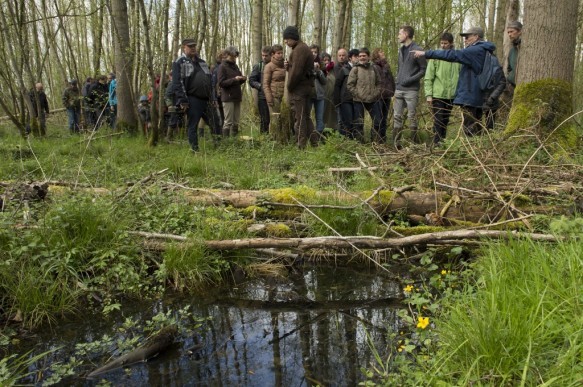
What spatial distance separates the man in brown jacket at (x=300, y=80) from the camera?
25.6 ft

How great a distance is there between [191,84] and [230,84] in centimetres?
133

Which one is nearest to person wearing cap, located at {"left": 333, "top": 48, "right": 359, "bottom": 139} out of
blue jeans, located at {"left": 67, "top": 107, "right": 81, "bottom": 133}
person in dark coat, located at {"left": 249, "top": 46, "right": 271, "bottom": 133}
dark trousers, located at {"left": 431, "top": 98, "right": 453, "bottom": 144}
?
person in dark coat, located at {"left": 249, "top": 46, "right": 271, "bottom": 133}

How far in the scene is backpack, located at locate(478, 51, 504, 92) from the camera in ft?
21.4

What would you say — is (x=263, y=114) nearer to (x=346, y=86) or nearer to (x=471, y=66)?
(x=346, y=86)

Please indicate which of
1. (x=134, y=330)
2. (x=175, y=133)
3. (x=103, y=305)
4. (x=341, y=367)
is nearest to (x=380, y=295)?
(x=341, y=367)

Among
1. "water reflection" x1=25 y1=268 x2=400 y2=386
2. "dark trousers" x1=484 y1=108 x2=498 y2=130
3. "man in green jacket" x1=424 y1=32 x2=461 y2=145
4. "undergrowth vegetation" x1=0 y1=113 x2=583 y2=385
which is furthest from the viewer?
"man in green jacket" x1=424 y1=32 x2=461 y2=145

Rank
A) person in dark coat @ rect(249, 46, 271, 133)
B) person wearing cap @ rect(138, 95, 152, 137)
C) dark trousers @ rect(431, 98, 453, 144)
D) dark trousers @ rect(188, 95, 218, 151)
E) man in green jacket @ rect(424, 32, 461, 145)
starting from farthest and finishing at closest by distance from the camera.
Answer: person wearing cap @ rect(138, 95, 152, 137), person in dark coat @ rect(249, 46, 271, 133), dark trousers @ rect(188, 95, 218, 151), man in green jacket @ rect(424, 32, 461, 145), dark trousers @ rect(431, 98, 453, 144)

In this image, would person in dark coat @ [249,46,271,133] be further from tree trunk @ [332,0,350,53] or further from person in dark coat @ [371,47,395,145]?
tree trunk @ [332,0,350,53]

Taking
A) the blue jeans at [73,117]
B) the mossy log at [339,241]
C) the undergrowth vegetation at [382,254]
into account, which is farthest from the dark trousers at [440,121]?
the blue jeans at [73,117]

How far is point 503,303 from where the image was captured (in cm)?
216

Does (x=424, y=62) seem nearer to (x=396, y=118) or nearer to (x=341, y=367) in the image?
(x=396, y=118)

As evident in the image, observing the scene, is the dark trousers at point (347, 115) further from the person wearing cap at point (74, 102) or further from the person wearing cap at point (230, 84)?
the person wearing cap at point (74, 102)

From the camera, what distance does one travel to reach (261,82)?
9648 mm

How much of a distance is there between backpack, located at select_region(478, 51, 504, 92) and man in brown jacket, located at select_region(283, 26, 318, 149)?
2790mm
